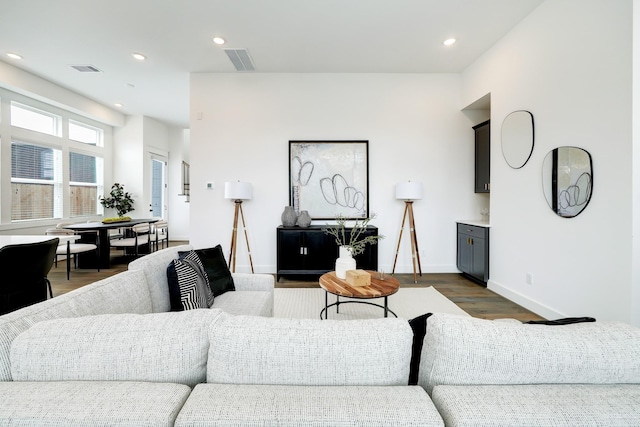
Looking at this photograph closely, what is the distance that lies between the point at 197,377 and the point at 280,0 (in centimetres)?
315

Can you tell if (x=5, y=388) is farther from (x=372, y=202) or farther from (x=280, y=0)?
(x=372, y=202)

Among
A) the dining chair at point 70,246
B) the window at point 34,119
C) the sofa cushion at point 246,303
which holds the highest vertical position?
the window at point 34,119

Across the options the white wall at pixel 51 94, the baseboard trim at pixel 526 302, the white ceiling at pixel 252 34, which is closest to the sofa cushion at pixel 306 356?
the baseboard trim at pixel 526 302

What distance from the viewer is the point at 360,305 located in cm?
306

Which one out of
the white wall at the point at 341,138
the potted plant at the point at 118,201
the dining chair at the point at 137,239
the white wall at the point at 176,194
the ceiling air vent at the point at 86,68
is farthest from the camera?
the white wall at the point at 176,194

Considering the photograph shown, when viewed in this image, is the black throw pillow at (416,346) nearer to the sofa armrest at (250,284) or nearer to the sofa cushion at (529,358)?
the sofa cushion at (529,358)

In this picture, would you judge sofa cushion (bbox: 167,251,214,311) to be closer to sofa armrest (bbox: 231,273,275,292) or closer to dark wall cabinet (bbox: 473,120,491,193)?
sofa armrest (bbox: 231,273,275,292)

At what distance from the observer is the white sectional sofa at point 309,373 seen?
0.62 m

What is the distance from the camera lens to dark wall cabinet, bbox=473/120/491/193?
386cm

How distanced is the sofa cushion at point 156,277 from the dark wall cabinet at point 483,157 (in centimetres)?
396

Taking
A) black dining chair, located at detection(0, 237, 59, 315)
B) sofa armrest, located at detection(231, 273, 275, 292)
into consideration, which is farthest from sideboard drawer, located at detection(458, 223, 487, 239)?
black dining chair, located at detection(0, 237, 59, 315)

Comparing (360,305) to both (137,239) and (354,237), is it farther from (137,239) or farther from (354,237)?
(137,239)

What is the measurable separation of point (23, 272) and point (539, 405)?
3202 millimetres

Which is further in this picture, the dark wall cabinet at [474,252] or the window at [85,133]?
the window at [85,133]
